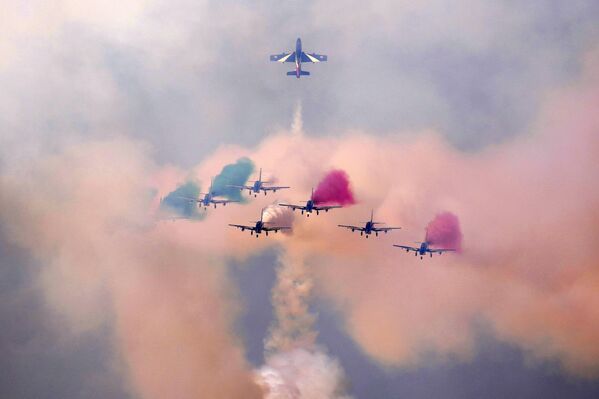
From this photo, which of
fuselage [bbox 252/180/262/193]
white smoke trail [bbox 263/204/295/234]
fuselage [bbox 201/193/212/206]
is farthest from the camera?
fuselage [bbox 201/193/212/206]

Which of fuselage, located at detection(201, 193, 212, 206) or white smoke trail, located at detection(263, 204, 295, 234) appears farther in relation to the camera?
fuselage, located at detection(201, 193, 212, 206)

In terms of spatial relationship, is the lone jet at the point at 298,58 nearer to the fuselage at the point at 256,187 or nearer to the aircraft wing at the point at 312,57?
the aircraft wing at the point at 312,57

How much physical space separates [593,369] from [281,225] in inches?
1981

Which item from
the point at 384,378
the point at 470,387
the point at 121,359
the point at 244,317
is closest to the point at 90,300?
the point at 121,359

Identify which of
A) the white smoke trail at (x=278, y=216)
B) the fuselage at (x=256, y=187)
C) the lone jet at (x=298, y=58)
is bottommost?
the white smoke trail at (x=278, y=216)

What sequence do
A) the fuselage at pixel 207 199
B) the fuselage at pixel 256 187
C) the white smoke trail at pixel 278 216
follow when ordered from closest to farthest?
the white smoke trail at pixel 278 216
the fuselage at pixel 256 187
the fuselage at pixel 207 199

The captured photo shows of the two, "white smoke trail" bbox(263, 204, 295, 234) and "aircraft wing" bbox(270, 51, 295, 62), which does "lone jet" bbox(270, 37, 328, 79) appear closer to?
"aircraft wing" bbox(270, 51, 295, 62)

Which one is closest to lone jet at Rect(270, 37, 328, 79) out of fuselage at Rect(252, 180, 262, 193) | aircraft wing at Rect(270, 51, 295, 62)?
aircraft wing at Rect(270, 51, 295, 62)

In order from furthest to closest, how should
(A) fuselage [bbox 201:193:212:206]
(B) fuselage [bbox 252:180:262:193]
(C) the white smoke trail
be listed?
(A) fuselage [bbox 201:193:212:206]
(B) fuselage [bbox 252:180:262:193]
(C) the white smoke trail

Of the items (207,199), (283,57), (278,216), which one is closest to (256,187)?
(278,216)

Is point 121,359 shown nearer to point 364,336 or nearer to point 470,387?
point 364,336

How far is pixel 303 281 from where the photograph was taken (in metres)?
142

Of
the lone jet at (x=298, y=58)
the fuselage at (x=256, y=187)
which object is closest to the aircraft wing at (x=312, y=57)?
the lone jet at (x=298, y=58)

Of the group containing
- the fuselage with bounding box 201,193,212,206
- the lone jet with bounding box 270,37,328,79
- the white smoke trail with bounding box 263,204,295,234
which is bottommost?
the white smoke trail with bounding box 263,204,295,234
